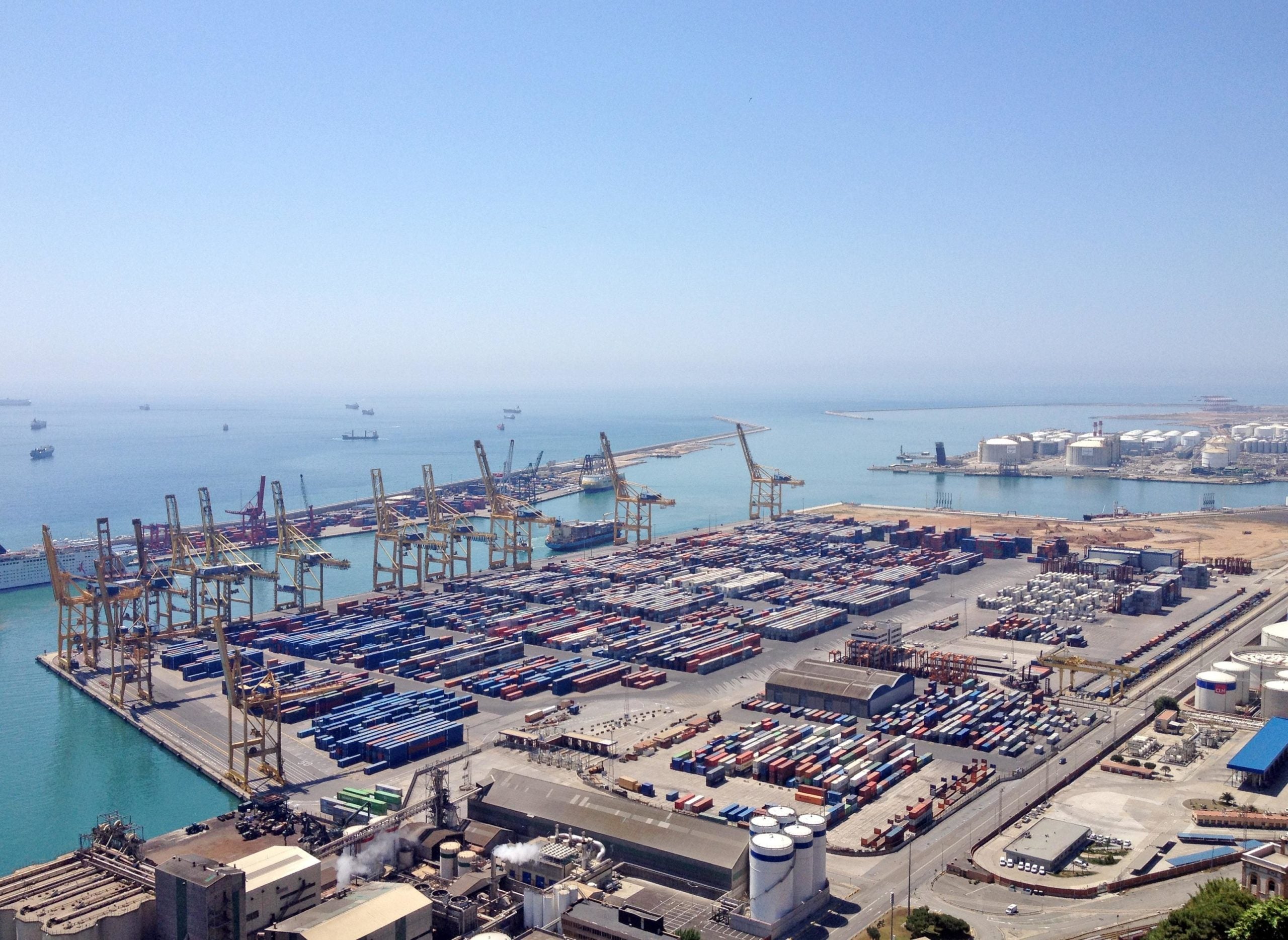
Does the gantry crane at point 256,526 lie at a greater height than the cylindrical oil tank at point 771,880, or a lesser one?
lesser

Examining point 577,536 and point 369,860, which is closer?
point 369,860

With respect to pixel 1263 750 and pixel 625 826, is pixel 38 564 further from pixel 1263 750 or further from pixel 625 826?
pixel 1263 750

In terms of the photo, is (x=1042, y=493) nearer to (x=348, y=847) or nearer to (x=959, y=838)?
(x=959, y=838)

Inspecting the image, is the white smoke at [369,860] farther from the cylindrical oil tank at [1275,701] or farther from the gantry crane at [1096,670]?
the cylindrical oil tank at [1275,701]

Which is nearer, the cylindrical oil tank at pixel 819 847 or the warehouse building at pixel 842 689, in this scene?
the cylindrical oil tank at pixel 819 847

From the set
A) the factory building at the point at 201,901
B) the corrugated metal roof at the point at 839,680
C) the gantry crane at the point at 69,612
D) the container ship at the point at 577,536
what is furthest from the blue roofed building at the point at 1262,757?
the container ship at the point at 577,536

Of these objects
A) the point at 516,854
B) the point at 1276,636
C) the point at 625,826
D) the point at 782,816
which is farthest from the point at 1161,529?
the point at 516,854

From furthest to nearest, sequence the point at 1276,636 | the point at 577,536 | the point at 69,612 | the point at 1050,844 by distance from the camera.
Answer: the point at 577,536
the point at 69,612
the point at 1276,636
the point at 1050,844
